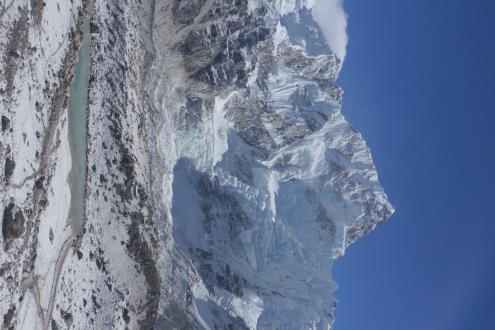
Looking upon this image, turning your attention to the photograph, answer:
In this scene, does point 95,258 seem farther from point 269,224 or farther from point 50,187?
point 269,224

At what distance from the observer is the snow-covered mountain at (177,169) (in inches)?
1179

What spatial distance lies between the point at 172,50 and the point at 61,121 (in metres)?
28.5

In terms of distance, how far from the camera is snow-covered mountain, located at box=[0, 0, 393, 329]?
98.3 ft

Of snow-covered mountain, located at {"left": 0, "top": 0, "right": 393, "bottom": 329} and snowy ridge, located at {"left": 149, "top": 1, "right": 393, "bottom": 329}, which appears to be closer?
snow-covered mountain, located at {"left": 0, "top": 0, "right": 393, "bottom": 329}

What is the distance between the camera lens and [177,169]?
59.2 meters

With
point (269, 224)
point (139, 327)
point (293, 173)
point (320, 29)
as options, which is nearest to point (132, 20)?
point (139, 327)

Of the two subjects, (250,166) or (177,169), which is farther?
(250,166)

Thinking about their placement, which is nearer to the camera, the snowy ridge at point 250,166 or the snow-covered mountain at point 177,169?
the snow-covered mountain at point 177,169

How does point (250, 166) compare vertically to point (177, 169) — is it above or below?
above

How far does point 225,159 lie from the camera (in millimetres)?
68625

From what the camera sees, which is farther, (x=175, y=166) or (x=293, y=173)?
(x=293, y=173)

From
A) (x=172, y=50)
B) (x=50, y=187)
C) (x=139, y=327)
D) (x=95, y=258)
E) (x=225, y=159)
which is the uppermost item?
(x=172, y=50)

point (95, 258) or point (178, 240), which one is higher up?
point (178, 240)

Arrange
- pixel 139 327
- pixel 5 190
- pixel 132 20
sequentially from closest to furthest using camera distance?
pixel 5 190 < pixel 139 327 < pixel 132 20
